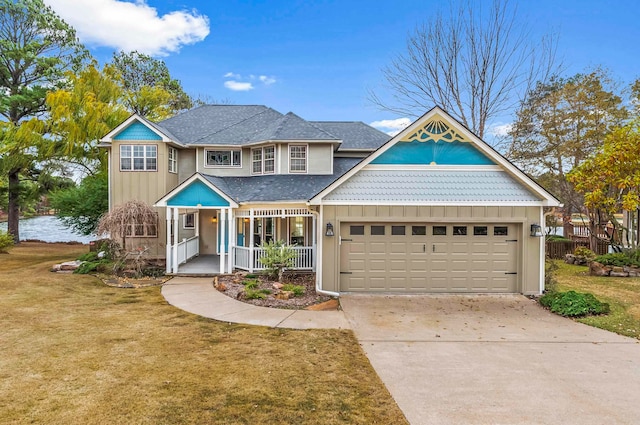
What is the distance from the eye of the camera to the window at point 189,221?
51.9 ft

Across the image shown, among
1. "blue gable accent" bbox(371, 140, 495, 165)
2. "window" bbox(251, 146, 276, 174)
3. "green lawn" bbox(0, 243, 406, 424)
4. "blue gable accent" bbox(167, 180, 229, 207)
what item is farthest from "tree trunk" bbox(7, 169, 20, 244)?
"blue gable accent" bbox(371, 140, 495, 165)

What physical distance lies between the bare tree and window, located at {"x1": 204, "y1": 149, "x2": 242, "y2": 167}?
25.7ft

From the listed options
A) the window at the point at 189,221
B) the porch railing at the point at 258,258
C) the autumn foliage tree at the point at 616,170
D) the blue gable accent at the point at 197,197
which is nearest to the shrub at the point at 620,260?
the autumn foliage tree at the point at 616,170

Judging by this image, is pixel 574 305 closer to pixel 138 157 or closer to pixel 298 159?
pixel 298 159

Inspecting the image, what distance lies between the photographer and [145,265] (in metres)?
13.4

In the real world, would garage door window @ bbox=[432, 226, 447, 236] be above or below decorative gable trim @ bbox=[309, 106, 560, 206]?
below

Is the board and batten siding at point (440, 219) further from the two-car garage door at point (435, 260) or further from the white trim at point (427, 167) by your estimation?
the white trim at point (427, 167)

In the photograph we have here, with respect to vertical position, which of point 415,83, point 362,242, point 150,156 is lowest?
point 362,242

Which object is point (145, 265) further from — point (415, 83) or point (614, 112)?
point (614, 112)

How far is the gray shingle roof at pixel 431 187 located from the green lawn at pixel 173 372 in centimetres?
440

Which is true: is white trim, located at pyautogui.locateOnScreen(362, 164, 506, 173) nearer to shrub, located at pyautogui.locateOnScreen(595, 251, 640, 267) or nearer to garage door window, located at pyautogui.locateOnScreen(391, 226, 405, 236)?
garage door window, located at pyautogui.locateOnScreen(391, 226, 405, 236)

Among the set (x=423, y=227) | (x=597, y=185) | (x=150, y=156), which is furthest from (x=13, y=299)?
(x=597, y=185)

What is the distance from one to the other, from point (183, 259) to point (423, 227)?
9343 millimetres

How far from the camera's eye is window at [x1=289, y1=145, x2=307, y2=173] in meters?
A: 15.1
